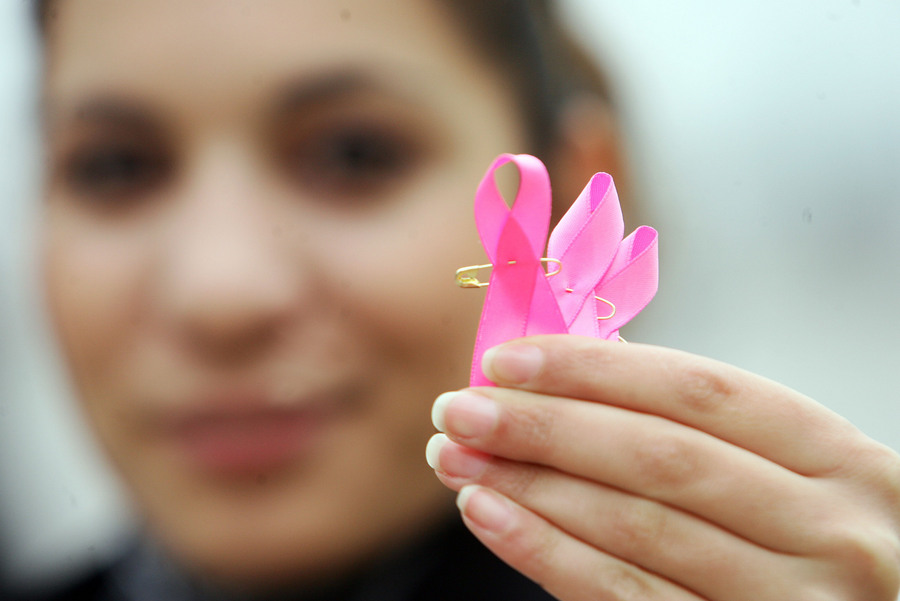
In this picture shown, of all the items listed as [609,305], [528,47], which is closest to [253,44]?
[528,47]

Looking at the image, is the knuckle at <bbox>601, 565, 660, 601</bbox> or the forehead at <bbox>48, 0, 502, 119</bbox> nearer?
the knuckle at <bbox>601, 565, 660, 601</bbox>

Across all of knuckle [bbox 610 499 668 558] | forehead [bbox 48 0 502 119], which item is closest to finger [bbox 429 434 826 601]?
knuckle [bbox 610 499 668 558]

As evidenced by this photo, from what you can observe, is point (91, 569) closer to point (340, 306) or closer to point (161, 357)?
point (161, 357)

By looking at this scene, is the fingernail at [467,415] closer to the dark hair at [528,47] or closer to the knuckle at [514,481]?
the knuckle at [514,481]

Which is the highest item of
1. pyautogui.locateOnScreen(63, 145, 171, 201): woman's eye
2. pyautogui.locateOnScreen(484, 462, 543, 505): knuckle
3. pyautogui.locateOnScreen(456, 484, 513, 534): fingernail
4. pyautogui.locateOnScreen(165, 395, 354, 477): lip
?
pyautogui.locateOnScreen(63, 145, 171, 201): woman's eye

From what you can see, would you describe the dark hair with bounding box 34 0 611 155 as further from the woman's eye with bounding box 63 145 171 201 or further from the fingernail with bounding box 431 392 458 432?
the fingernail with bounding box 431 392 458 432

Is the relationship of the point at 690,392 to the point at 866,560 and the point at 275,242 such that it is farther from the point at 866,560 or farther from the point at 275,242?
the point at 275,242

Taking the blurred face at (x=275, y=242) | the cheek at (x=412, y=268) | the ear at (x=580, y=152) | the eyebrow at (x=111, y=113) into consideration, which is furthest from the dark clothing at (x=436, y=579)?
the eyebrow at (x=111, y=113)

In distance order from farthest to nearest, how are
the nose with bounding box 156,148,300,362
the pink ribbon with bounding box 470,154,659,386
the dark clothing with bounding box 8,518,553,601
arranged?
the dark clothing with bounding box 8,518,553,601 < the nose with bounding box 156,148,300,362 < the pink ribbon with bounding box 470,154,659,386
